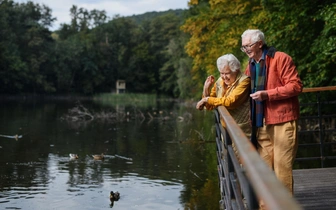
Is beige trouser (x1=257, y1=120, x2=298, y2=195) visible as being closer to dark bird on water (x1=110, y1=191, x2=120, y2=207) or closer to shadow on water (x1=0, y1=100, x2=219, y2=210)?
shadow on water (x1=0, y1=100, x2=219, y2=210)

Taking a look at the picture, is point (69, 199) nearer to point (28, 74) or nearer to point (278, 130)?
point (278, 130)

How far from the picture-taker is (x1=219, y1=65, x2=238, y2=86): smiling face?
4586 millimetres

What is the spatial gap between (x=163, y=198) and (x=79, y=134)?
43.1 feet

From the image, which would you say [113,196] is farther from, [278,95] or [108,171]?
[278,95]

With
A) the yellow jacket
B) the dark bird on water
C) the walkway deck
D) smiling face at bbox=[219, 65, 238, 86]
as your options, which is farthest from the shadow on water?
smiling face at bbox=[219, 65, 238, 86]

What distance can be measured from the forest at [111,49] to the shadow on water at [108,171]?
17.7 ft

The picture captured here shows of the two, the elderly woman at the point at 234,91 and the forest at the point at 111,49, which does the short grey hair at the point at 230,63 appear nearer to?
the elderly woman at the point at 234,91

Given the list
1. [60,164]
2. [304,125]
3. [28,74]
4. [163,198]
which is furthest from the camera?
[28,74]

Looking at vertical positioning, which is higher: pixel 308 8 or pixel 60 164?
pixel 308 8

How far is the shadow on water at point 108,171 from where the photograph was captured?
1046cm

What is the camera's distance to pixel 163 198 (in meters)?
10.6

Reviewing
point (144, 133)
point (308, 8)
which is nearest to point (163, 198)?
point (308, 8)

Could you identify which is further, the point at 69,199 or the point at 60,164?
the point at 60,164

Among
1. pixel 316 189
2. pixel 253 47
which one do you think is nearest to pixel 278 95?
pixel 253 47
